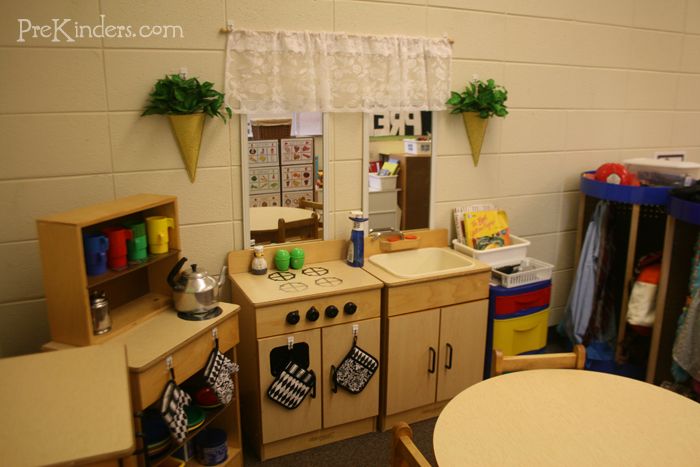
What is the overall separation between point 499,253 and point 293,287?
1.32 meters

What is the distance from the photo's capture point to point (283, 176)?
308 centimetres

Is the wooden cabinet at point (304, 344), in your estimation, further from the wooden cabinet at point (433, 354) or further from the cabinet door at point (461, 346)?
the cabinet door at point (461, 346)

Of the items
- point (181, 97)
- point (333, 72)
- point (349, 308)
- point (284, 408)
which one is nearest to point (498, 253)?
point (349, 308)

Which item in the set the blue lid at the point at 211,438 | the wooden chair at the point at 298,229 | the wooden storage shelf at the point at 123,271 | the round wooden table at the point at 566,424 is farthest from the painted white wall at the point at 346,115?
the round wooden table at the point at 566,424

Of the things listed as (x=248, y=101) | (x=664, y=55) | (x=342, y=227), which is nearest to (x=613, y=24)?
(x=664, y=55)

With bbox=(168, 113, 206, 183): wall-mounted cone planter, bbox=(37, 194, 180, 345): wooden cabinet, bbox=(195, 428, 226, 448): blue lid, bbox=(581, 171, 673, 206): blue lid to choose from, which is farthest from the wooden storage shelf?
bbox=(581, 171, 673, 206): blue lid

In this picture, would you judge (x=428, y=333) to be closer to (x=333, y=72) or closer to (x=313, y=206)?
(x=313, y=206)

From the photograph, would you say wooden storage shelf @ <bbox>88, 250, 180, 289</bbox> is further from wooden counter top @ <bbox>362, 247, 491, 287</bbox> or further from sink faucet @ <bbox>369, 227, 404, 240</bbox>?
sink faucet @ <bbox>369, 227, 404, 240</bbox>

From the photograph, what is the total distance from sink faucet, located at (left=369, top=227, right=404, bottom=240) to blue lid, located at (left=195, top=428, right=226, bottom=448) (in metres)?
1.36

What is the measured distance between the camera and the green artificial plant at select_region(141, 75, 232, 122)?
2674 millimetres

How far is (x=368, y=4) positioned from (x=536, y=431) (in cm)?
232

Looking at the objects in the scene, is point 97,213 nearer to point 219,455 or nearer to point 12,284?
point 12,284

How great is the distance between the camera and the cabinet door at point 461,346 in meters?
3.13

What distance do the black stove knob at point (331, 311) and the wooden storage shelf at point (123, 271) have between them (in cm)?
75
